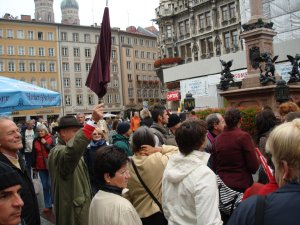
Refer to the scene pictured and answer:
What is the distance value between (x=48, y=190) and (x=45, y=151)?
33.7 inches

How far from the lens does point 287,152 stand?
1.95 meters

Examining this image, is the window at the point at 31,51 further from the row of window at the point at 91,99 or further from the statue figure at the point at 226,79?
the statue figure at the point at 226,79

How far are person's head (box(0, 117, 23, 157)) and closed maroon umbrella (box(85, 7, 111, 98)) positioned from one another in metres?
1.10

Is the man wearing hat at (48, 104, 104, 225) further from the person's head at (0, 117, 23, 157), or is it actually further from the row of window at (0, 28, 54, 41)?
the row of window at (0, 28, 54, 41)

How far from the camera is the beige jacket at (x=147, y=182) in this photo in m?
3.70

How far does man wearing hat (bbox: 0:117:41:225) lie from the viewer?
3.53m

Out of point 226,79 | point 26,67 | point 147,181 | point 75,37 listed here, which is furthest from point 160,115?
point 75,37

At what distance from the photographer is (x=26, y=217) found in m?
3.50

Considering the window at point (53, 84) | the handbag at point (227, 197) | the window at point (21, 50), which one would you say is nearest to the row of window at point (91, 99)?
Answer: the window at point (53, 84)

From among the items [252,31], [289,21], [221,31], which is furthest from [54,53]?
[252,31]

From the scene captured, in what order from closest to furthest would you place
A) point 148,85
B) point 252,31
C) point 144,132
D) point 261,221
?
point 261,221
point 144,132
point 252,31
point 148,85

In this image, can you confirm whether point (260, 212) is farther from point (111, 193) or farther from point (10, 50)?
point (10, 50)

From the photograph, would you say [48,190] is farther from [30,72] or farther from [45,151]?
[30,72]

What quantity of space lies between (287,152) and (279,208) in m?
0.31
